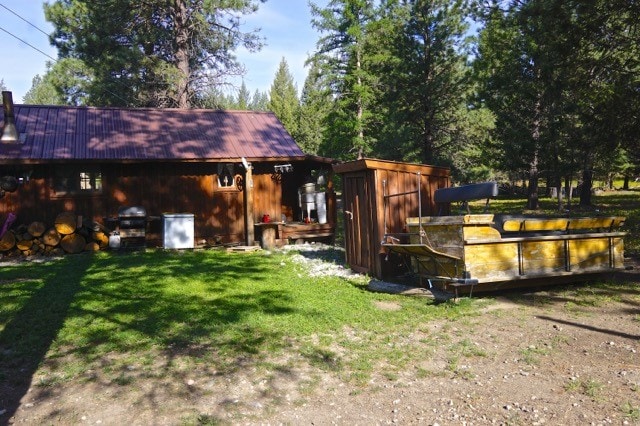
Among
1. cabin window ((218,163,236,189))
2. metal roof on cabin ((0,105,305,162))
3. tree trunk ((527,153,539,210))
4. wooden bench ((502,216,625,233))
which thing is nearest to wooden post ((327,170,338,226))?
metal roof on cabin ((0,105,305,162))

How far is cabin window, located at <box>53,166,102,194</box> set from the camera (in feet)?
47.8

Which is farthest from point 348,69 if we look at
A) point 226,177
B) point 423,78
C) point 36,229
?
point 36,229

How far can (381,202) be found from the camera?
9.67 metres

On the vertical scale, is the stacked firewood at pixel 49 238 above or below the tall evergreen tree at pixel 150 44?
below

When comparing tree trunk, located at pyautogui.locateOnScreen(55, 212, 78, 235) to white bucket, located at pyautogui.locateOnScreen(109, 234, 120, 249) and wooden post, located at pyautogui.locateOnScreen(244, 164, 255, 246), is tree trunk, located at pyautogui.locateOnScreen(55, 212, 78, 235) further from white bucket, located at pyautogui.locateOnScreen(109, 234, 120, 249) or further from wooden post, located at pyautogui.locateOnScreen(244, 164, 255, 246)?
wooden post, located at pyautogui.locateOnScreen(244, 164, 255, 246)

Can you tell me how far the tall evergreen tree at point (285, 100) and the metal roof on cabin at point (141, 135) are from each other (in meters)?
21.2

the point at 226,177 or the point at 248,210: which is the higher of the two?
the point at 226,177

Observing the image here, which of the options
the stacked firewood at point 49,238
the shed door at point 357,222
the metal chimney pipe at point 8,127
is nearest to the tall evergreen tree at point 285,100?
the stacked firewood at point 49,238

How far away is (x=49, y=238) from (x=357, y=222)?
8768 millimetres

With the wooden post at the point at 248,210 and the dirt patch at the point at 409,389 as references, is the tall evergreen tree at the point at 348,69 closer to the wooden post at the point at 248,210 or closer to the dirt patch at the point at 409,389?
the wooden post at the point at 248,210

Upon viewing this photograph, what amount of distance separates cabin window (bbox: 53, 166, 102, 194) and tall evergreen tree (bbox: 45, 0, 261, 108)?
32.1 ft

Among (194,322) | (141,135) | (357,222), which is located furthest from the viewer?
(141,135)

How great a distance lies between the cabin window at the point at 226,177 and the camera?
52.7ft

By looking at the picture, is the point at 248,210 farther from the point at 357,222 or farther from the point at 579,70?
the point at 579,70
